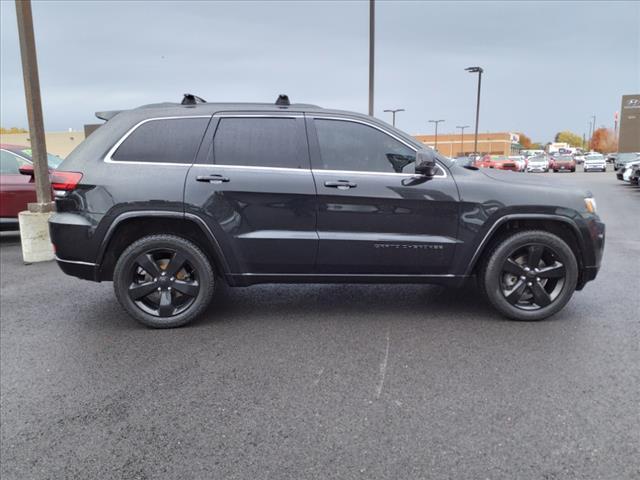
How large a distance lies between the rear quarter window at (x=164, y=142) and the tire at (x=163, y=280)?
691 millimetres

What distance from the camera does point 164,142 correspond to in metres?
4.31

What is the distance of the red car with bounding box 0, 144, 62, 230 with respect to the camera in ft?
27.0

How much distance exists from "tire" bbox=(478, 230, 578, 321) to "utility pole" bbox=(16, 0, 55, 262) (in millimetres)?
6249

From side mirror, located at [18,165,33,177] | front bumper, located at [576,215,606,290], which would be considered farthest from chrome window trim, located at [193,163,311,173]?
side mirror, located at [18,165,33,177]

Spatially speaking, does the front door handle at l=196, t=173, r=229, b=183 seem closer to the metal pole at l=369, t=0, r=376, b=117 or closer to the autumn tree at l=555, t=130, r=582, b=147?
the metal pole at l=369, t=0, r=376, b=117

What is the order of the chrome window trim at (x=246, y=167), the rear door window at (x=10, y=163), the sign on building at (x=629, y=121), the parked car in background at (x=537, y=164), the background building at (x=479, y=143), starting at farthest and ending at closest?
1. the background building at (x=479, y=143)
2. the sign on building at (x=629, y=121)
3. the parked car in background at (x=537, y=164)
4. the rear door window at (x=10, y=163)
5. the chrome window trim at (x=246, y=167)

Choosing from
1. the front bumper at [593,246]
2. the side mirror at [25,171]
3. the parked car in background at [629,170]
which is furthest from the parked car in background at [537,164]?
the front bumper at [593,246]

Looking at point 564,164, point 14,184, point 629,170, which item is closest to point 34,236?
point 14,184

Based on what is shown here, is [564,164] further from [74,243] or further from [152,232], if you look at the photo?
[74,243]

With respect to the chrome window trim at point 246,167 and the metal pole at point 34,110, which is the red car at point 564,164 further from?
the chrome window trim at point 246,167

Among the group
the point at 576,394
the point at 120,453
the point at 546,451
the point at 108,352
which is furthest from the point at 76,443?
the point at 576,394

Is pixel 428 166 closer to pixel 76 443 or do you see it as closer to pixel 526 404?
pixel 526 404

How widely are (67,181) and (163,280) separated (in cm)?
114

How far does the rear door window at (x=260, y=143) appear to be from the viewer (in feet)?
14.1
